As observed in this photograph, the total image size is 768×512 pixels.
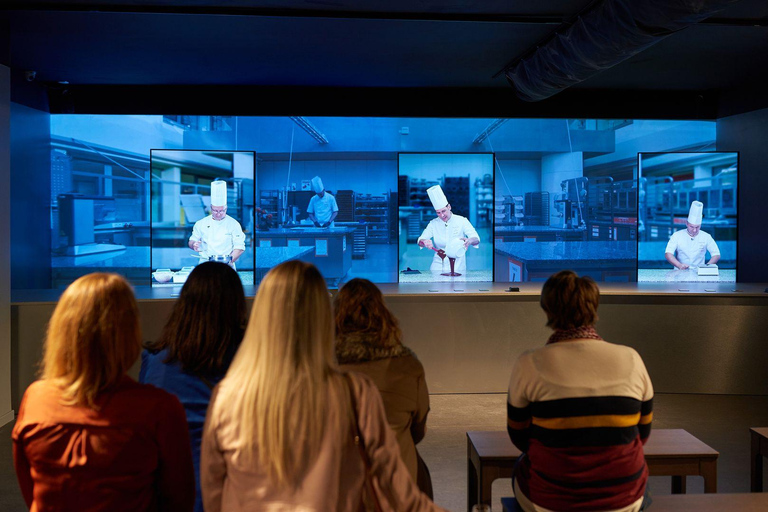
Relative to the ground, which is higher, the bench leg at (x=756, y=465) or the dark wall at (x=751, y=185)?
the dark wall at (x=751, y=185)

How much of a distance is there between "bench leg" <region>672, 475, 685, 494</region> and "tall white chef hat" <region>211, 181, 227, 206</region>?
356cm

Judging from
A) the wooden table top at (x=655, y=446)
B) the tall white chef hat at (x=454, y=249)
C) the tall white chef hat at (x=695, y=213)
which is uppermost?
the tall white chef hat at (x=695, y=213)

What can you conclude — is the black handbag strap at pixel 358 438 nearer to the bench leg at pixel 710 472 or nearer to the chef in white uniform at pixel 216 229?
the bench leg at pixel 710 472

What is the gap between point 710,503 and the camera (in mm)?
1927

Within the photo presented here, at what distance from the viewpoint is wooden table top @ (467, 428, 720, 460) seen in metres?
2.21

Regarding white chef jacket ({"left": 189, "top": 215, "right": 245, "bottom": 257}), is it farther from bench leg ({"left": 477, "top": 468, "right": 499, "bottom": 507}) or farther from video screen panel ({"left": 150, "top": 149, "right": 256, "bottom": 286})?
bench leg ({"left": 477, "top": 468, "right": 499, "bottom": 507})

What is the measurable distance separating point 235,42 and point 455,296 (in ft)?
7.28

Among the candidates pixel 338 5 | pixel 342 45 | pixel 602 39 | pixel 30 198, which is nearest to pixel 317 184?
pixel 30 198

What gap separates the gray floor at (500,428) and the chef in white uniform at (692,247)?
1264mm

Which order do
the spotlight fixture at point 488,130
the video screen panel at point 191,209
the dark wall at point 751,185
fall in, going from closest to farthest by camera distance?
the video screen panel at point 191,209 → the dark wall at point 751,185 → the spotlight fixture at point 488,130

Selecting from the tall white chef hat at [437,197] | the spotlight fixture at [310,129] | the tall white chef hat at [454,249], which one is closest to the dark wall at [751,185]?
the tall white chef hat at [454,249]

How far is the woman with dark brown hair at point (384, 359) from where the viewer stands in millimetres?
1715

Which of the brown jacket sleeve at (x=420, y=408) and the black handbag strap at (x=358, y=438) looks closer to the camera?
the black handbag strap at (x=358, y=438)

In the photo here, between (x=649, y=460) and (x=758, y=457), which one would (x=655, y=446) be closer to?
(x=649, y=460)
